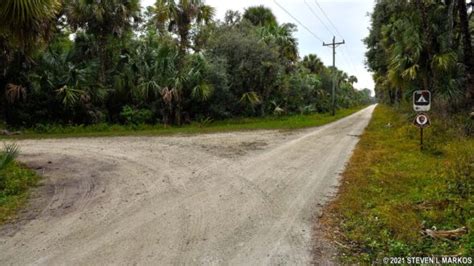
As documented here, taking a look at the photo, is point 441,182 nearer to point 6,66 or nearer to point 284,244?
point 284,244

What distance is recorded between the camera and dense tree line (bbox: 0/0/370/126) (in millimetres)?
17578

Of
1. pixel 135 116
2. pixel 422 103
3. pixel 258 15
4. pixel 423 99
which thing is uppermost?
pixel 258 15

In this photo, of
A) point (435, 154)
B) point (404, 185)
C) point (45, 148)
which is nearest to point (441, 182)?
point (404, 185)

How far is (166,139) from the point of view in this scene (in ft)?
45.1

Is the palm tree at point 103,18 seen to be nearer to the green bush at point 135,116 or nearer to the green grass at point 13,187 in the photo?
the green bush at point 135,116

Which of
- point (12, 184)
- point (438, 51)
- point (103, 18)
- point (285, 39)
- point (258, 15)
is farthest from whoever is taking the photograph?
point (258, 15)

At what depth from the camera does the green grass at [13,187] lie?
5.95m

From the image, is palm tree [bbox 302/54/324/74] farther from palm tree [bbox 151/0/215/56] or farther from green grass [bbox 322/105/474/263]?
green grass [bbox 322/105/474/263]

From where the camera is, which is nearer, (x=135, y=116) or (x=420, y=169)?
(x=420, y=169)

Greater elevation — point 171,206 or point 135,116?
point 135,116

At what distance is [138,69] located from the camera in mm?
19250

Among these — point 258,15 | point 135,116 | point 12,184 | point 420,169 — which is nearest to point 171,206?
point 12,184

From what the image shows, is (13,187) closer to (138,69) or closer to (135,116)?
(135,116)

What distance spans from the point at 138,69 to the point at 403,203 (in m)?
15.7
